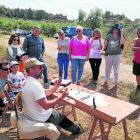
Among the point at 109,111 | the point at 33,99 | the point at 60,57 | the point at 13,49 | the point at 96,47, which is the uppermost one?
the point at 96,47

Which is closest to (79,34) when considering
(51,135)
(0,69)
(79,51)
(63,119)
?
(79,51)

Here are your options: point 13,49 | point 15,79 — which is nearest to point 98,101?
point 15,79

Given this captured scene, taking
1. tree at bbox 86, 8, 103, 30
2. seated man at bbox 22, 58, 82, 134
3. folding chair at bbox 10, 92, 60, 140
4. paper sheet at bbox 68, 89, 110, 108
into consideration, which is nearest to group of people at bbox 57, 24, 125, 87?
paper sheet at bbox 68, 89, 110, 108

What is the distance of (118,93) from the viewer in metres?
4.35

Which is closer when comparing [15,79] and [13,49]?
[15,79]

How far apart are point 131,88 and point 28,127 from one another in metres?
Answer: 3.94

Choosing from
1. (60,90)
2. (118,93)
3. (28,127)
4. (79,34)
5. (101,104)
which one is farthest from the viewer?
(118,93)

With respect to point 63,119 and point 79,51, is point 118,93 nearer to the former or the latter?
point 79,51

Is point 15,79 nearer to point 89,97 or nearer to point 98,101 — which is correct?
point 89,97

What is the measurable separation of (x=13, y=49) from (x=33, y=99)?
2.44 m

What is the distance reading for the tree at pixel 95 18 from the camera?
30141mm

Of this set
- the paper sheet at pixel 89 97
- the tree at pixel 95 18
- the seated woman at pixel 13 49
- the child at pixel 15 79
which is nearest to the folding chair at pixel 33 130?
the paper sheet at pixel 89 97

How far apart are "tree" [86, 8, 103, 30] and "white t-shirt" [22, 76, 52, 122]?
30194mm

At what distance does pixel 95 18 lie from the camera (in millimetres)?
31141
